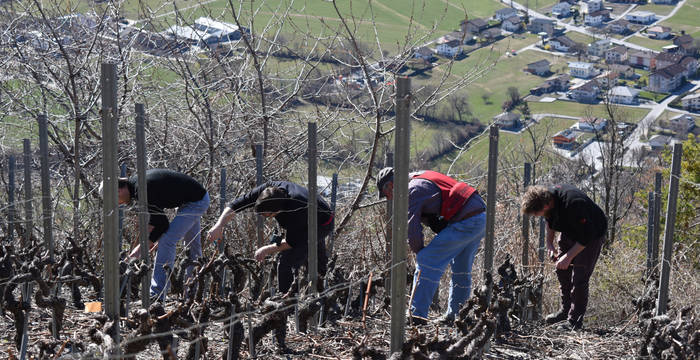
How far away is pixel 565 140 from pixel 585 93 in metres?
12.9

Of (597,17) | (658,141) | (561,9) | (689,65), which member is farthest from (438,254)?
(597,17)

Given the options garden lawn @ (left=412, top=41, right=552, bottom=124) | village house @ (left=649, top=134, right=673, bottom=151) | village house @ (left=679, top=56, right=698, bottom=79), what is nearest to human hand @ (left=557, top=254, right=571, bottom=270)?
garden lawn @ (left=412, top=41, right=552, bottom=124)

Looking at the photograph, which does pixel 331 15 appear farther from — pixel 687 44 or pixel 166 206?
pixel 687 44

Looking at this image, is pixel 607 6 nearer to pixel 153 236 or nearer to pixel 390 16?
pixel 390 16

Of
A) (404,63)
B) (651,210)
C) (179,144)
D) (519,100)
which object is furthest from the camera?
(519,100)

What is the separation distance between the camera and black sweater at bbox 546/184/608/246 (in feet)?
18.3

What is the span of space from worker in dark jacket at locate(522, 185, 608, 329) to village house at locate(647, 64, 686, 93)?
47.5 m

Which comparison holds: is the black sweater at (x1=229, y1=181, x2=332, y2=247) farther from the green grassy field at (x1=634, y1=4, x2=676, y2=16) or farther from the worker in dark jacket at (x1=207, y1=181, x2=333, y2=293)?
the green grassy field at (x1=634, y1=4, x2=676, y2=16)

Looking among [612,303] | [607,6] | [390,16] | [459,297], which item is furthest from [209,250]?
[607,6]

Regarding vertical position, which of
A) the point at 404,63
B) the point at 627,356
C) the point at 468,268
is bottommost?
the point at 627,356

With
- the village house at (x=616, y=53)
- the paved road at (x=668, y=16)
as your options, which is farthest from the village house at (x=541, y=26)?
the paved road at (x=668, y=16)

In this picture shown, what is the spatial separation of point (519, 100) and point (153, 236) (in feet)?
129

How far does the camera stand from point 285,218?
5719 mm

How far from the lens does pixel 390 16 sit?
20703 millimetres
